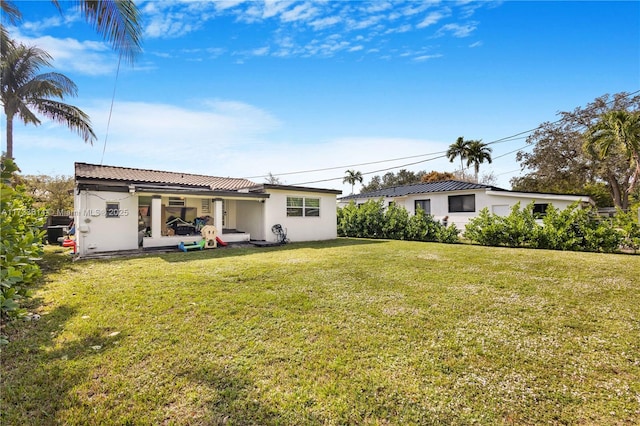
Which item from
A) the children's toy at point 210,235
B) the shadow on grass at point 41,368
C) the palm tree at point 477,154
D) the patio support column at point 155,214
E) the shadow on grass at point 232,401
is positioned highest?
the palm tree at point 477,154

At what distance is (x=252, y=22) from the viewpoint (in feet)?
29.9

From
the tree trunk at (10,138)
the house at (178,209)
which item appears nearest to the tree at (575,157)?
the house at (178,209)

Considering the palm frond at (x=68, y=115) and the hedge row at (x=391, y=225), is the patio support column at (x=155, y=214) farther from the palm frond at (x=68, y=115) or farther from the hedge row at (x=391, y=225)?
the hedge row at (x=391, y=225)

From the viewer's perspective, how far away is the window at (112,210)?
10.7 m

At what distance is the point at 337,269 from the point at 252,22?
791cm

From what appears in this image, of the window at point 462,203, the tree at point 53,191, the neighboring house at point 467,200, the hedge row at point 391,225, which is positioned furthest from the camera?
the tree at point 53,191

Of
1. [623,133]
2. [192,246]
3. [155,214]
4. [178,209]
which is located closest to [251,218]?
[178,209]

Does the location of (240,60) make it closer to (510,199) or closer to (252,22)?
(252,22)

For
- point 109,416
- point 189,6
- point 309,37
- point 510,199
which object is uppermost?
point 309,37

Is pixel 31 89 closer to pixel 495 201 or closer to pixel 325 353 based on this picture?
pixel 325 353

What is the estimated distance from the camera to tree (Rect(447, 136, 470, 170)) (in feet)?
117

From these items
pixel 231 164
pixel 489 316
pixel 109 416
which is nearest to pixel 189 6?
pixel 109 416

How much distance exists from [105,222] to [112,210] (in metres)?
0.48

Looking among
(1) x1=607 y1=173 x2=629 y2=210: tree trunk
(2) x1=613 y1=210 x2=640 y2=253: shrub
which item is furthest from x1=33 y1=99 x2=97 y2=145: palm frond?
(1) x1=607 y1=173 x2=629 y2=210: tree trunk
